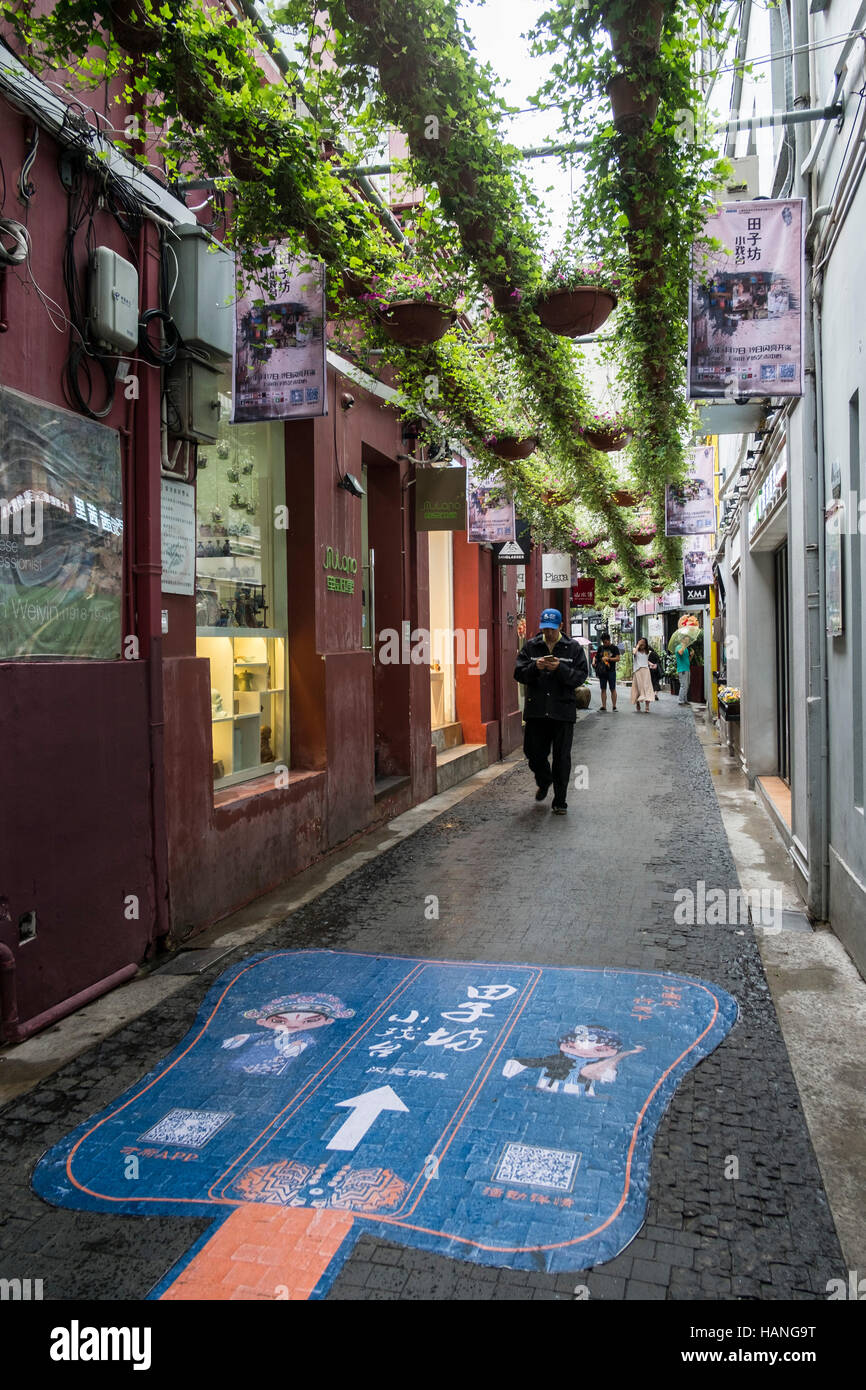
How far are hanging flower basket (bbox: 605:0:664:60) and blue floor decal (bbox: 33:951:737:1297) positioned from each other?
15.2 ft

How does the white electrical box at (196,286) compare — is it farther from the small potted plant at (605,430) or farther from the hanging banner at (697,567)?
the hanging banner at (697,567)

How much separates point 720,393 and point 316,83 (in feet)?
9.71

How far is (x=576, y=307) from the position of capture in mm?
6438

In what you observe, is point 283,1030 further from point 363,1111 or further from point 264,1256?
point 264,1256

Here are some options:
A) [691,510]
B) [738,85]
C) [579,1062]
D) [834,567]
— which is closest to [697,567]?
[691,510]

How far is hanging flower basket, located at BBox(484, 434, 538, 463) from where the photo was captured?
A: 10.5 meters

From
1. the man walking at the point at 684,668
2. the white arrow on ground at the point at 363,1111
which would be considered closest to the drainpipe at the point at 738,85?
the white arrow on ground at the point at 363,1111

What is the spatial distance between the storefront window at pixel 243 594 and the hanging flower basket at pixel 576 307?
8.13 feet

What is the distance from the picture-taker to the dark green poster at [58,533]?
4.28m

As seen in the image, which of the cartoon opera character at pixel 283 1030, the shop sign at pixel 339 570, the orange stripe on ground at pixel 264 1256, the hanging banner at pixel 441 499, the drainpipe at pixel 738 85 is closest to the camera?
the orange stripe on ground at pixel 264 1256

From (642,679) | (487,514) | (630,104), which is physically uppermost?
(630,104)

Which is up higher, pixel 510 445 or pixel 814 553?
pixel 510 445

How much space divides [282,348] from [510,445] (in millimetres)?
4714
